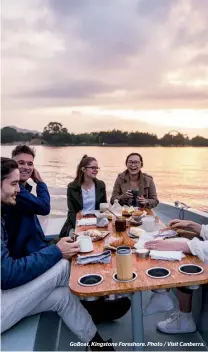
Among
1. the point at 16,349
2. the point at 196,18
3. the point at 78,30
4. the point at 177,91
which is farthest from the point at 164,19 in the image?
the point at 177,91

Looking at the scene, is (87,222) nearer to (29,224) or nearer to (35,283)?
(29,224)

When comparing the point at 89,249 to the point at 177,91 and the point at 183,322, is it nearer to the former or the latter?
the point at 183,322

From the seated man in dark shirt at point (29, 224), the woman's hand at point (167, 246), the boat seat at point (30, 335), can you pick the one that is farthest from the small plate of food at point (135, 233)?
the boat seat at point (30, 335)

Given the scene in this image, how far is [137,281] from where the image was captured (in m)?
1.38

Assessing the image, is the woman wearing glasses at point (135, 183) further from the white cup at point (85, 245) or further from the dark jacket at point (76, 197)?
the white cup at point (85, 245)

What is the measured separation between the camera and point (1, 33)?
55.6 inches

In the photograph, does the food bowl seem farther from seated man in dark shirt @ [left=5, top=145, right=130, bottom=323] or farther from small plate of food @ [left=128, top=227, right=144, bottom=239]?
seated man in dark shirt @ [left=5, top=145, right=130, bottom=323]

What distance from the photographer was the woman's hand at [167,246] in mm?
1736

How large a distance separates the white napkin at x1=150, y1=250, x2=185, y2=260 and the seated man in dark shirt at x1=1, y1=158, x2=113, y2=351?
1.50ft

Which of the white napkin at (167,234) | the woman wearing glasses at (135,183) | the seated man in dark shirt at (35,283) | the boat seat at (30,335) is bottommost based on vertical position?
the boat seat at (30,335)

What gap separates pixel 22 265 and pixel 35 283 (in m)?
0.13

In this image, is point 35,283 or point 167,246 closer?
point 35,283

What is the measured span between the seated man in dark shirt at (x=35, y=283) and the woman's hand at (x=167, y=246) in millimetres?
454

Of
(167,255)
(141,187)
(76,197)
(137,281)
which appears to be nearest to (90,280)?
(137,281)
